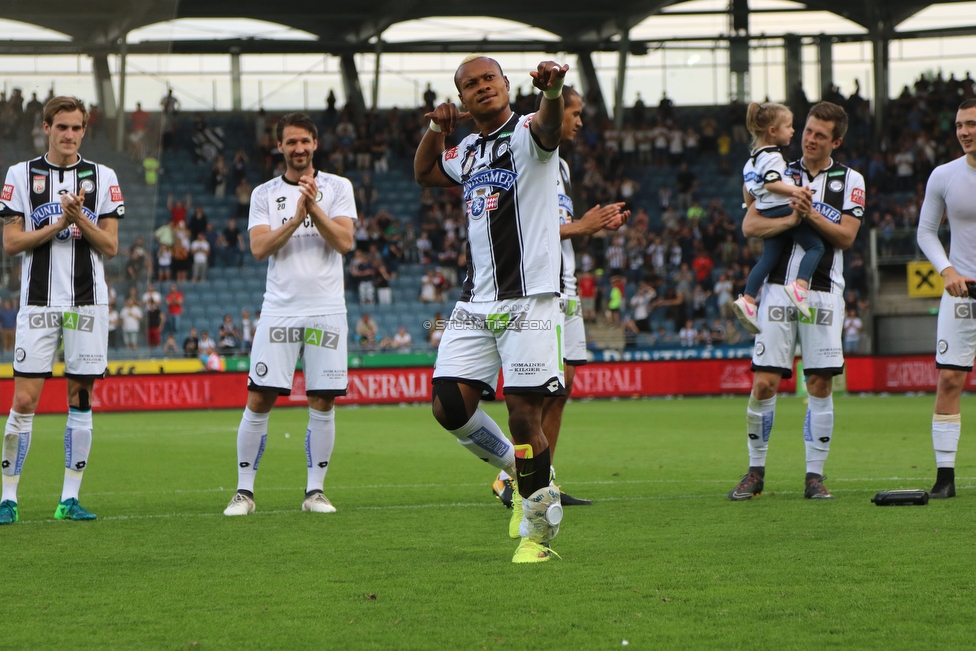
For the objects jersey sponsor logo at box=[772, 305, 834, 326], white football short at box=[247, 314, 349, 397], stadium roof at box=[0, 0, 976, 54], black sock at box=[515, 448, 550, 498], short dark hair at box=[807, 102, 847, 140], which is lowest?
black sock at box=[515, 448, 550, 498]

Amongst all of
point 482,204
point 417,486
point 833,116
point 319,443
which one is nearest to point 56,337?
point 319,443

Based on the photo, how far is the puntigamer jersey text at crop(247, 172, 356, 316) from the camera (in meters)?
7.88

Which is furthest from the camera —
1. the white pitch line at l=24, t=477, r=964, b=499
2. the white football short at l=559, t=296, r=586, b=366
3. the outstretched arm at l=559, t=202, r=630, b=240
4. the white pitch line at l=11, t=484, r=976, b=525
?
the white pitch line at l=24, t=477, r=964, b=499

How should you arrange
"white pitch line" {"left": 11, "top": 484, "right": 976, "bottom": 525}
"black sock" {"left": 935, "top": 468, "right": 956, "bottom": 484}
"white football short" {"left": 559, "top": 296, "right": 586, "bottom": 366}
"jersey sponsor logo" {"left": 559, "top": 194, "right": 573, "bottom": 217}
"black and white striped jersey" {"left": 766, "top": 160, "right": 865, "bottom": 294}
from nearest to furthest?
"white pitch line" {"left": 11, "top": 484, "right": 976, "bottom": 525}
"black sock" {"left": 935, "top": 468, "right": 956, "bottom": 484}
"black and white striped jersey" {"left": 766, "top": 160, "right": 865, "bottom": 294}
"jersey sponsor logo" {"left": 559, "top": 194, "right": 573, "bottom": 217}
"white football short" {"left": 559, "top": 296, "right": 586, "bottom": 366}

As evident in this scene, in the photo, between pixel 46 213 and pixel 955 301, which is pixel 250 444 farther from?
pixel 955 301

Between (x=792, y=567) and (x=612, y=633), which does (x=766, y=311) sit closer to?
(x=792, y=567)

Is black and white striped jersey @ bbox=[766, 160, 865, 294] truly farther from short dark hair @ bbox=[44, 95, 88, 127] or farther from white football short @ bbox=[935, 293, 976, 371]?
short dark hair @ bbox=[44, 95, 88, 127]

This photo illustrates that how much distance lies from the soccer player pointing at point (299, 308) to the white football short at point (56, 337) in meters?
1.01

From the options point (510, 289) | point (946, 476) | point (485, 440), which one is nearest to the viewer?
point (510, 289)

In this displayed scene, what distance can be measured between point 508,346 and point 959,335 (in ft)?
11.6

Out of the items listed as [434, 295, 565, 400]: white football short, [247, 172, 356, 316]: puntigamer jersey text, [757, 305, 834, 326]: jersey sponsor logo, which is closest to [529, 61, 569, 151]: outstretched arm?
[434, 295, 565, 400]: white football short

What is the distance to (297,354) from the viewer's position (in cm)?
795

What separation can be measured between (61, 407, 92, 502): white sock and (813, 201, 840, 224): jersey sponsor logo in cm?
495

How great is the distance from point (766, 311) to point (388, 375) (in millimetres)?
17286
